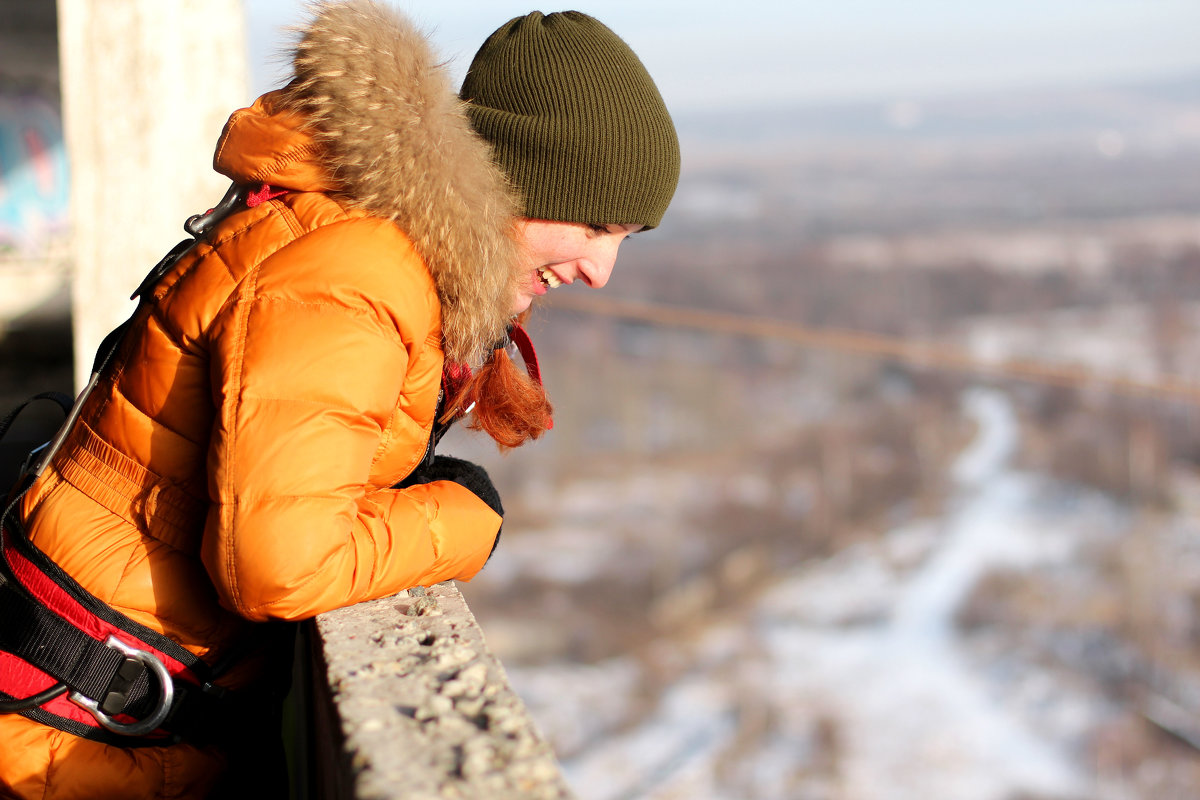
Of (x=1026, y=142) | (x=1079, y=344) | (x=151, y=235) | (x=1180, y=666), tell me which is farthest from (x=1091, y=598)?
(x=1026, y=142)

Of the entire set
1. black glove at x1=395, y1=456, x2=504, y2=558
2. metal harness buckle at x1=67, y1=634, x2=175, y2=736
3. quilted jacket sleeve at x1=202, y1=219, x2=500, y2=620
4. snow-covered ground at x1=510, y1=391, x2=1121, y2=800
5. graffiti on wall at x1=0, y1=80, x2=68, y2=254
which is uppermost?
quilted jacket sleeve at x1=202, y1=219, x2=500, y2=620

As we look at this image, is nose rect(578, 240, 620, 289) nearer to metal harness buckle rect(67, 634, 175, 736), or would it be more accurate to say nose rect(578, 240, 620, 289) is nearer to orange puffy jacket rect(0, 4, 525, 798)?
orange puffy jacket rect(0, 4, 525, 798)

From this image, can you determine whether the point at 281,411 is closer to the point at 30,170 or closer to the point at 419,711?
the point at 419,711

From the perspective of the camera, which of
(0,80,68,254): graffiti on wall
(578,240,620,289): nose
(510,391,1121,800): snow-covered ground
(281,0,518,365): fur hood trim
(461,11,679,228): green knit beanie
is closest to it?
(281,0,518,365): fur hood trim

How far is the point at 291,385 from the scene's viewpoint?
54.2 inches

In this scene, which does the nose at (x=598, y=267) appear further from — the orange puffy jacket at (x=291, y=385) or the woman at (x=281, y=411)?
the orange puffy jacket at (x=291, y=385)

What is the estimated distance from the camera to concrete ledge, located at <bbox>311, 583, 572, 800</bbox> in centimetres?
124

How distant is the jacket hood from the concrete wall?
2762mm

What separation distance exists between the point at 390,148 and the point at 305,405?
402mm

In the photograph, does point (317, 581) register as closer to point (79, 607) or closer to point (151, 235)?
point (79, 607)

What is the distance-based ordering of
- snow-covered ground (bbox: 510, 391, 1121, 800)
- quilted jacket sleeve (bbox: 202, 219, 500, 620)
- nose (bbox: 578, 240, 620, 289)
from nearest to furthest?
quilted jacket sleeve (bbox: 202, 219, 500, 620)
nose (bbox: 578, 240, 620, 289)
snow-covered ground (bbox: 510, 391, 1121, 800)

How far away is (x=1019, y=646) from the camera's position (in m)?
56.2

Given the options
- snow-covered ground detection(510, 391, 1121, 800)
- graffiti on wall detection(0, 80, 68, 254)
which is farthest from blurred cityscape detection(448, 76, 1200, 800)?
graffiti on wall detection(0, 80, 68, 254)

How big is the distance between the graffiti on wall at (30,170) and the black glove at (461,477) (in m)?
5.39
